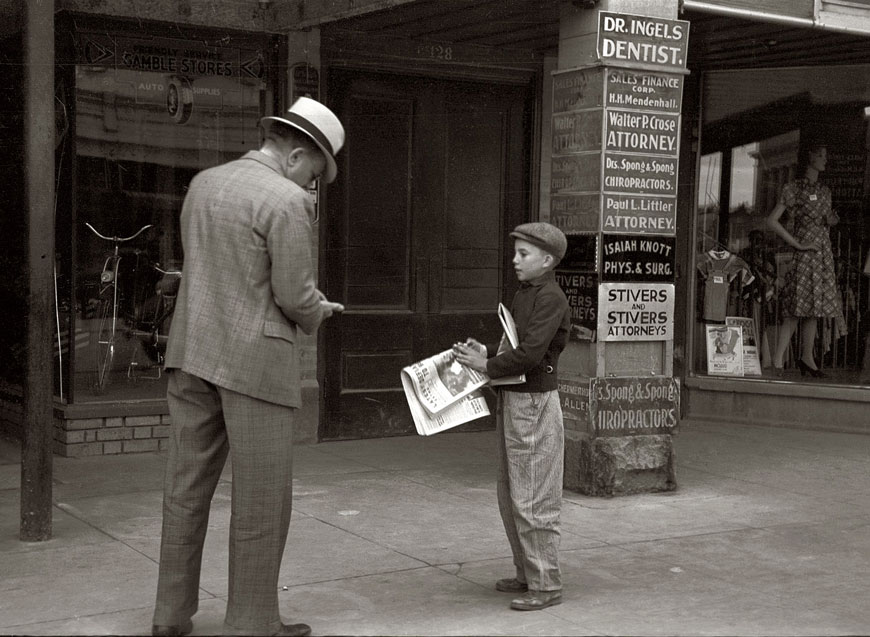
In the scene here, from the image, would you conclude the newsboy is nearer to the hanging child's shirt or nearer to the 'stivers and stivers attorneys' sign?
the 'stivers and stivers attorneys' sign

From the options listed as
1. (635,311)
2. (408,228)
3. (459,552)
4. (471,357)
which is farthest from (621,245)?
(471,357)

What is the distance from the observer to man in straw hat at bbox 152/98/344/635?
452 centimetres

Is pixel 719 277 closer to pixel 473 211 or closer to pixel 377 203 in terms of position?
pixel 473 211

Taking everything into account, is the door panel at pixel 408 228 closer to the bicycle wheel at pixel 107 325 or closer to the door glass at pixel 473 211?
the door glass at pixel 473 211

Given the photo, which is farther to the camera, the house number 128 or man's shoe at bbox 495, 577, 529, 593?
the house number 128

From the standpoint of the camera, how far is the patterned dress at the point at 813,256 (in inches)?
420

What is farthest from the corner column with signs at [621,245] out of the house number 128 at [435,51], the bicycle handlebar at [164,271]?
the bicycle handlebar at [164,271]

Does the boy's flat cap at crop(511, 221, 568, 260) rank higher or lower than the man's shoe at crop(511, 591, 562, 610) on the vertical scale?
higher

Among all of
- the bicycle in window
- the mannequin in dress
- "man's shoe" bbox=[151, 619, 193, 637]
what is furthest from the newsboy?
the mannequin in dress

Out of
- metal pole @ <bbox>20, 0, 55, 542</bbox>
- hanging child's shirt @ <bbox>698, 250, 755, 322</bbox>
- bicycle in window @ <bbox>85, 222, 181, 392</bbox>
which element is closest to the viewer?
metal pole @ <bbox>20, 0, 55, 542</bbox>

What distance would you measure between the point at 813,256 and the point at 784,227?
349 millimetres

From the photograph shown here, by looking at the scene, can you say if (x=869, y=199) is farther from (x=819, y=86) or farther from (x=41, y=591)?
(x=41, y=591)

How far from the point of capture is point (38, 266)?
6254 mm

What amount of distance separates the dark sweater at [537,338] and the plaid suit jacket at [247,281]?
995 mm
